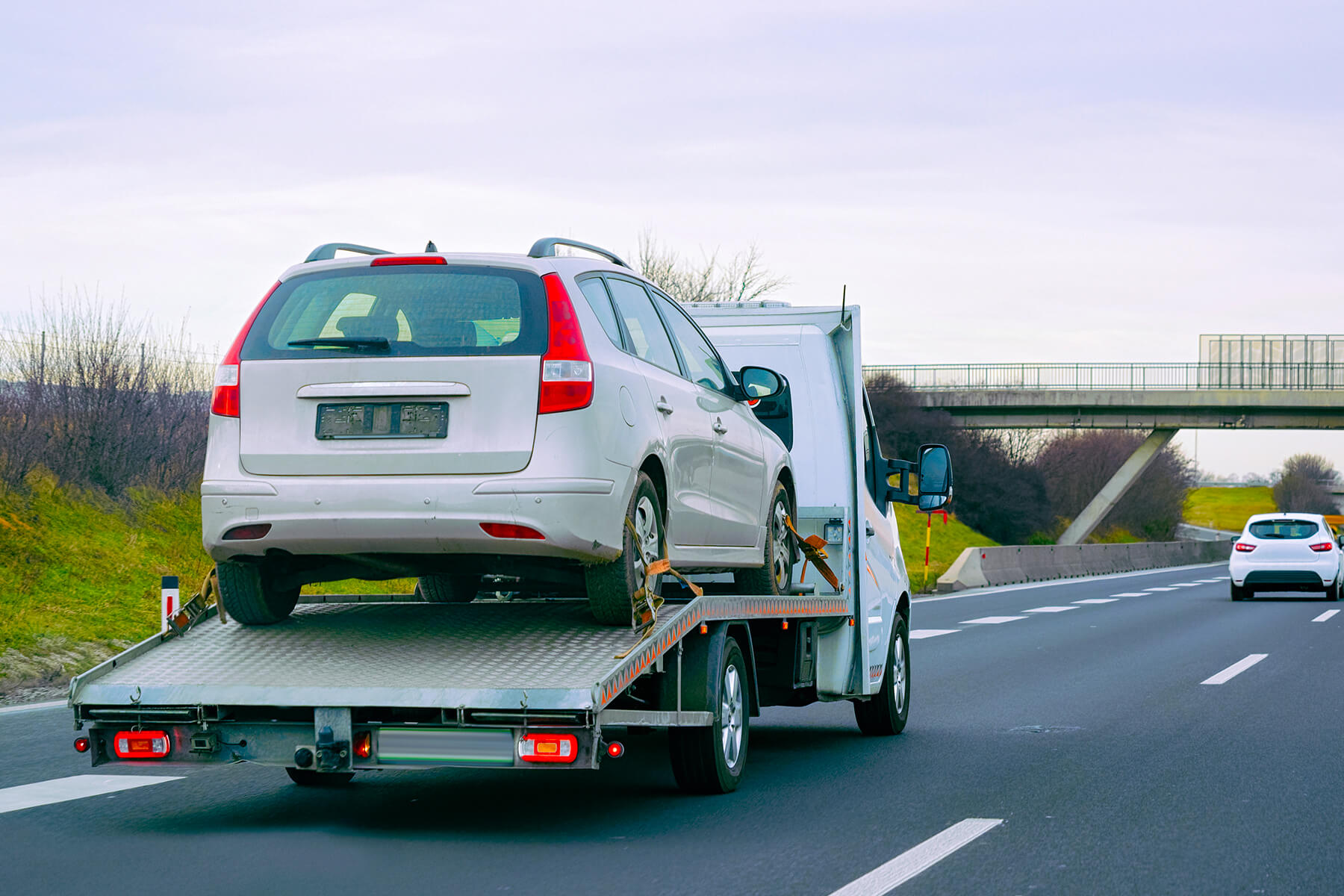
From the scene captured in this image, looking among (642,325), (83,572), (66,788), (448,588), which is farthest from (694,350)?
(83,572)

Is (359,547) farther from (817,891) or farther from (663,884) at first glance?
(817,891)

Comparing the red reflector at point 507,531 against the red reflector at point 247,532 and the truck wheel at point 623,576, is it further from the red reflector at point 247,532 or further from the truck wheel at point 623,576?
the red reflector at point 247,532

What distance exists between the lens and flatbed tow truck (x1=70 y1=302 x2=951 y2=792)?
19.7 feet

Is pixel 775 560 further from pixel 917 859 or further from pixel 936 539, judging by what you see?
pixel 936 539

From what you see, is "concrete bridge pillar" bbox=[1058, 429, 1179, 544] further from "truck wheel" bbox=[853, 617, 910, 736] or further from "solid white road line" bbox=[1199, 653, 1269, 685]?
"truck wheel" bbox=[853, 617, 910, 736]

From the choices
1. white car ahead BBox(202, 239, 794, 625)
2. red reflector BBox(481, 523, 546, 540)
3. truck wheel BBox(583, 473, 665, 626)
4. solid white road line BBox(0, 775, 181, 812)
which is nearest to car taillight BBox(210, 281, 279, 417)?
white car ahead BBox(202, 239, 794, 625)

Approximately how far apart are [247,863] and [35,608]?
9.89 metres

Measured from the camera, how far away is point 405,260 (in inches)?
265

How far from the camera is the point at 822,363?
9.60 metres

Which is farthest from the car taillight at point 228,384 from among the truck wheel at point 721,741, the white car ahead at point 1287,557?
the white car ahead at point 1287,557

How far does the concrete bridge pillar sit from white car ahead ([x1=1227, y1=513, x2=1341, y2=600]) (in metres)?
39.8

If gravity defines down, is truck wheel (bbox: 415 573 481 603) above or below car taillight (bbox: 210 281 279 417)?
below

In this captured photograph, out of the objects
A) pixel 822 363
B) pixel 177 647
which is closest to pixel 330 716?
pixel 177 647

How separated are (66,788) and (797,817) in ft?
10.7
